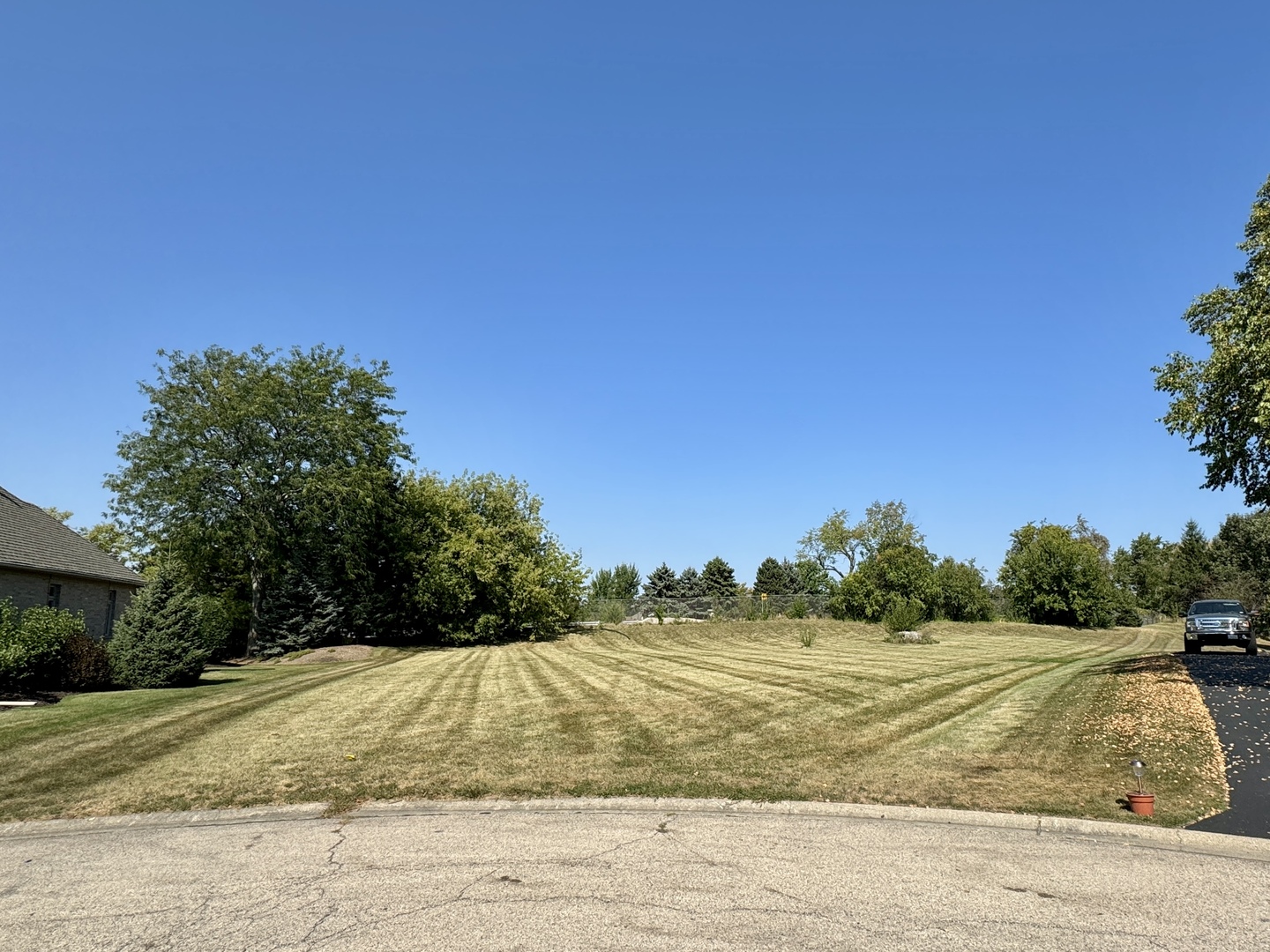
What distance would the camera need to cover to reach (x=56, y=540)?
32.4 metres

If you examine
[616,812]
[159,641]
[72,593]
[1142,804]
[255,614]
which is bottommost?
[616,812]

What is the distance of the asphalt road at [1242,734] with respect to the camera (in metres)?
7.32

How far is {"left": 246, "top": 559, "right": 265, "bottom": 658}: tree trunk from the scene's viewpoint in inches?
1505

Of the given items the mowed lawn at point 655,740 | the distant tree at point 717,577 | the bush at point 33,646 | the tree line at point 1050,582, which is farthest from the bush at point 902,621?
the distant tree at point 717,577

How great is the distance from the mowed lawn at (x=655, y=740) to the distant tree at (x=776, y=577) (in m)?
72.8

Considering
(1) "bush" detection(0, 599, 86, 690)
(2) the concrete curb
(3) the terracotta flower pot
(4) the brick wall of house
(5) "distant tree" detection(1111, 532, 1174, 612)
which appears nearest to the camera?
(2) the concrete curb

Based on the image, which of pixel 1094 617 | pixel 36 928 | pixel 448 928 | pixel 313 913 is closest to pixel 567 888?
pixel 448 928

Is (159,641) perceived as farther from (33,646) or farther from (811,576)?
(811,576)

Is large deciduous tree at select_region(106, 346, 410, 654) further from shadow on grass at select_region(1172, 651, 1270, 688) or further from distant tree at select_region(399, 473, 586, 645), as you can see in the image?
shadow on grass at select_region(1172, 651, 1270, 688)

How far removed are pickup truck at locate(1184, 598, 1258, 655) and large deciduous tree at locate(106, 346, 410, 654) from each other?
1434 inches

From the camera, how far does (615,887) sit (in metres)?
5.73

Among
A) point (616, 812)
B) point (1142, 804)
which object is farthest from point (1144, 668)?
point (616, 812)

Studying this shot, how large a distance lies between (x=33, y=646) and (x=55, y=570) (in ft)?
44.7

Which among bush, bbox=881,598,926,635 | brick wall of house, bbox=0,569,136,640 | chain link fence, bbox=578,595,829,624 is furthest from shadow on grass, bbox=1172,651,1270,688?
brick wall of house, bbox=0,569,136,640
